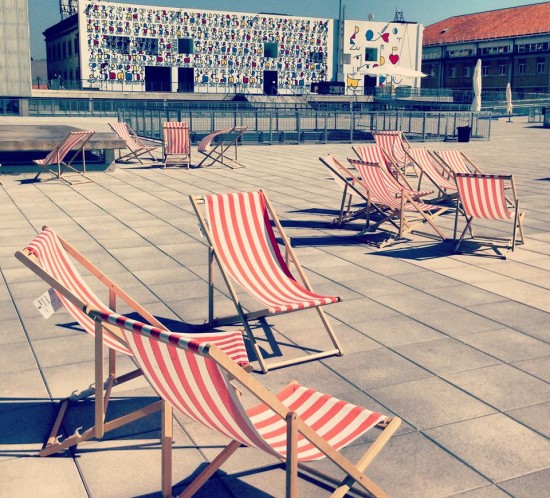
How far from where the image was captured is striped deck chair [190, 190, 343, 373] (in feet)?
17.0

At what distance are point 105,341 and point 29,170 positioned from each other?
12.6m

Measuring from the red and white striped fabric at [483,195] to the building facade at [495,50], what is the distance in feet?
192

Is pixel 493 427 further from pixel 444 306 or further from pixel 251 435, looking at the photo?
pixel 444 306

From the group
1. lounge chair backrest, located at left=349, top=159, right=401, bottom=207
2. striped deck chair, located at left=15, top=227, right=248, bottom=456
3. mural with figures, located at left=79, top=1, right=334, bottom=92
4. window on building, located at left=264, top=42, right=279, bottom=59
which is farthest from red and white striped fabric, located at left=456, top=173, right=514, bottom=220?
window on building, located at left=264, top=42, right=279, bottom=59

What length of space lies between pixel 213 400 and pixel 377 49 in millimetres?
74035

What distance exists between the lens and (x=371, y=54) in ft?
238

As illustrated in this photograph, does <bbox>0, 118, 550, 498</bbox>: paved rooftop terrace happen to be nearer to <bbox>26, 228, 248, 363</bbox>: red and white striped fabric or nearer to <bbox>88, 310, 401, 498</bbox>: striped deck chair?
<bbox>88, 310, 401, 498</bbox>: striped deck chair

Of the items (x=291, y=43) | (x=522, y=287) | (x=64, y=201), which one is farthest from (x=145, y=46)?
(x=522, y=287)

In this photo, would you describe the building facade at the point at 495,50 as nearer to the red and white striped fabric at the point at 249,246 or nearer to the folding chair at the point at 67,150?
the folding chair at the point at 67,150

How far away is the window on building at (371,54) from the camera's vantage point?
72.2m

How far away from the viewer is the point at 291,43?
222 ft

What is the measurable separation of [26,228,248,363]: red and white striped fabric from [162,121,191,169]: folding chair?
11.8 m

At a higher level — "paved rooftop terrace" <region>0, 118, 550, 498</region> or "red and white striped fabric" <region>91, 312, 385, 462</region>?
"red and white striped fabric" <region>91, 312, 385, 462</region>

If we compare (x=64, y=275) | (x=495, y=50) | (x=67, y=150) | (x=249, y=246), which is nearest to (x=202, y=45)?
(x=495, y=50)
